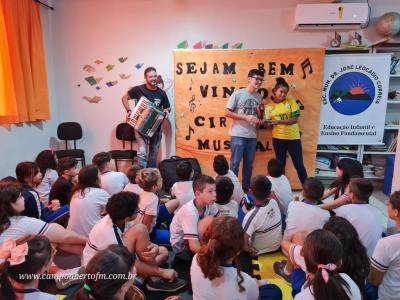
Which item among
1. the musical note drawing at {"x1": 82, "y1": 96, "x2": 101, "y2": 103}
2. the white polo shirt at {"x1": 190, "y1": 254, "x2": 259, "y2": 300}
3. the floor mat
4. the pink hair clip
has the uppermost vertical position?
the musical note drawing at {"x1": 82, "y1": 96, "x2": 101, "y2": 103}

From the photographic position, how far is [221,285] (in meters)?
1.33

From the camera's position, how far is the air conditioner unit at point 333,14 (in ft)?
12.5

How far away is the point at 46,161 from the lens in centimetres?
283

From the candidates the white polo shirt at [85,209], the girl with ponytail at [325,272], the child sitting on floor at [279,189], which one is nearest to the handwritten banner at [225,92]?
the child sitting on floor at [279,189]

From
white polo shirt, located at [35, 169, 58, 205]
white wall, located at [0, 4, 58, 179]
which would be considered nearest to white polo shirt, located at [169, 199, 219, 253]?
white polo shirt, located at [35, 169, 58, 205]

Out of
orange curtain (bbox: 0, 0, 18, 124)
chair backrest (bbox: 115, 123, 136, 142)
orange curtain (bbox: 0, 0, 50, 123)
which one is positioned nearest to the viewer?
orange curtain (bbox: 0, 0, 18, 124)

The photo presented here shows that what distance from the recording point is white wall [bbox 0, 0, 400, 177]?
4117mm

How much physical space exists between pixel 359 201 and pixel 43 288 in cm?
204

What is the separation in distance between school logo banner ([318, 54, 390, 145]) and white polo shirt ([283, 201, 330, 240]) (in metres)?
2.34

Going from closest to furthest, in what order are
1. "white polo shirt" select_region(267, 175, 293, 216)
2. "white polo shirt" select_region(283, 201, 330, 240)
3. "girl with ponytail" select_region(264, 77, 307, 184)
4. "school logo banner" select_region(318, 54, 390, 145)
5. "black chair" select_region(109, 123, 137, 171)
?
"white polo shirt" select_region(283, 201, 330, 240) → "white polo shirt" select_region(267, 175, 293, 216) → "girl with ponytail" select_region(264, 77, 307, 184) → "school logo banner" select_region(318, 54, 390, 145) → "black chair" select_region(109, 123, 137, 171)

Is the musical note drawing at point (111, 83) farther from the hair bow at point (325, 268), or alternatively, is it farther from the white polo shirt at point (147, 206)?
the hair bow at point (325, 268)

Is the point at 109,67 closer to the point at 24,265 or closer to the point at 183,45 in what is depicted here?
the point at 183,45

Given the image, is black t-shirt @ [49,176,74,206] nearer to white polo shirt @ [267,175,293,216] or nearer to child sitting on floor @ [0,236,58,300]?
child sitting on floor @ [0,236,58,300]

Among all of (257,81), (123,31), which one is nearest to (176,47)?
(123,31)
